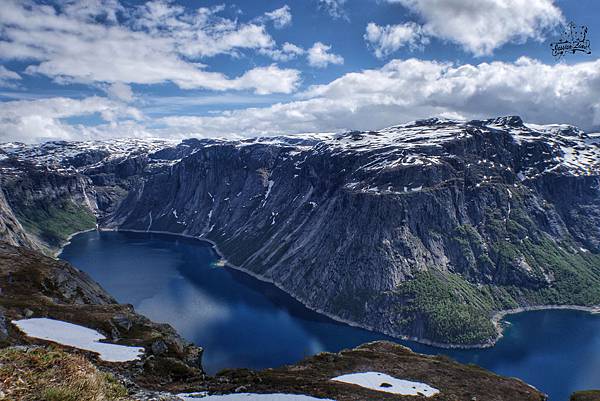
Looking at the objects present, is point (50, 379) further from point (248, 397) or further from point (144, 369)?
point (144, 369)

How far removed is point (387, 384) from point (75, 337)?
36.5 m

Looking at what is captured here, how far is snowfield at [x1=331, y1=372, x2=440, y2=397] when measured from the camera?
46.1 m

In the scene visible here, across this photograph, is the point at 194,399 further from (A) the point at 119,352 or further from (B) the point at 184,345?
(B) the point at 184,345

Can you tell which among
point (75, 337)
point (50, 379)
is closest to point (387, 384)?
point (75, 337)

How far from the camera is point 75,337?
5188 cm

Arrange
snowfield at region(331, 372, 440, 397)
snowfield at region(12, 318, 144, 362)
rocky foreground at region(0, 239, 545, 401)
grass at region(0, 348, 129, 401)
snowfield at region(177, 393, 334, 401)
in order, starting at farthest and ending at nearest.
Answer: snowfield at region(12, 318, 144, 362), snowfield at region(331, 372, 440, 397), snowfield at region(177, 393, 334, 401), rocky foreground at region(0, 239, 545, 401), grass at region(0, 348, 129, 401)

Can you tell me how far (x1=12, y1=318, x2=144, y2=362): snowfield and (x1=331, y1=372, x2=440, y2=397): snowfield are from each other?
23215mm

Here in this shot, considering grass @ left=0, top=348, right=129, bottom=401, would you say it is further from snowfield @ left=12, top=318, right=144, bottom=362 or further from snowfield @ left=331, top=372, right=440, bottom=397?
snowfield @ left=331, top=372, right=440, bottom=397

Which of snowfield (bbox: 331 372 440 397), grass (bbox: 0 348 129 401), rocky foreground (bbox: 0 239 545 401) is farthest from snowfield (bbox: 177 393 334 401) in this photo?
grass (bbox: 0 348 129 401)

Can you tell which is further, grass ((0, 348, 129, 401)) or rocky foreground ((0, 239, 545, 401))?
rocky foreground ((0, 239, 545, 401))

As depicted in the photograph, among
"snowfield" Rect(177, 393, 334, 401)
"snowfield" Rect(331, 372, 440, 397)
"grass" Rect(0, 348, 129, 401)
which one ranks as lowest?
"snowfield" Rect(331, 372, 440, 397)

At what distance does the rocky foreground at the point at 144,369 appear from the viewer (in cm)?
1532

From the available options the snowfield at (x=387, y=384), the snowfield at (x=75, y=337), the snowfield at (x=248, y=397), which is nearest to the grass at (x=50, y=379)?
the snowfield at (x=248, y=397)

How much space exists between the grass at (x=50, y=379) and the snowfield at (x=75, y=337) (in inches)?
1233
